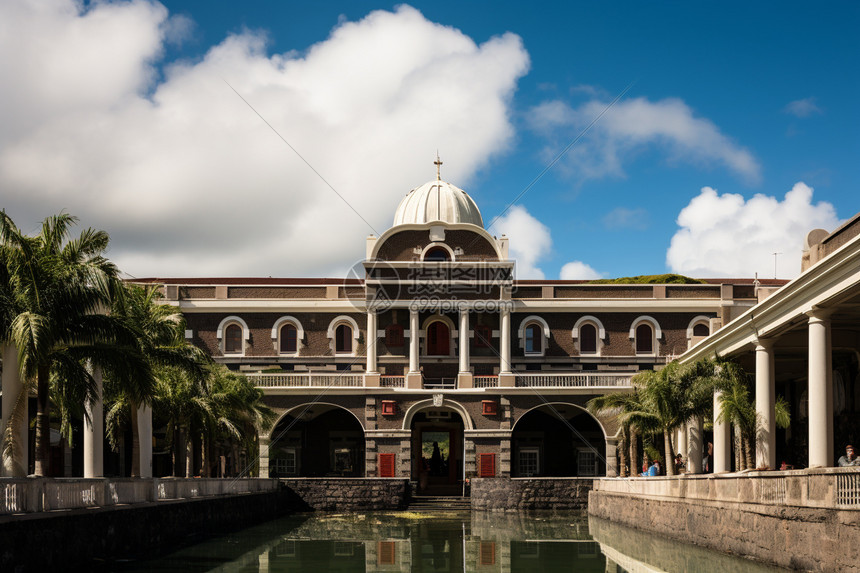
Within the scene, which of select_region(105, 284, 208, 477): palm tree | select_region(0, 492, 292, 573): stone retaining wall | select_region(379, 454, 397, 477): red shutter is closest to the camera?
select_region(0, 492, 292, 573): stone retaining wall

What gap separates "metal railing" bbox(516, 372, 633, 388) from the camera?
1713 inches

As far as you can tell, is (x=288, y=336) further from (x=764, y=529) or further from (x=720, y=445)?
(x=764, y=529)

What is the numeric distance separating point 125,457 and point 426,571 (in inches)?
1088

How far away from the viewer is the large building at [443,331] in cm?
4584

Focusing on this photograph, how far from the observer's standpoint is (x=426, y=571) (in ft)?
65.7

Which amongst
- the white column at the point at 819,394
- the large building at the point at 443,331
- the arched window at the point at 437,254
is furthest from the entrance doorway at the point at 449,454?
the white column at the point at 819,394

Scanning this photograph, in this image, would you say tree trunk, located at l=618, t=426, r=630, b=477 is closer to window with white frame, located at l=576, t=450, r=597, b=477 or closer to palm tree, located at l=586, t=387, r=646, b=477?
palm tree, located at l=586, t=387, r=646, b=477

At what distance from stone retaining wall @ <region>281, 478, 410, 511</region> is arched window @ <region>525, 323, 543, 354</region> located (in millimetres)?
10633

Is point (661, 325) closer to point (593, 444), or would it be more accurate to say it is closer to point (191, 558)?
point (593, 444)

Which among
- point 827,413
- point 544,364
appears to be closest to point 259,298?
point 544,364

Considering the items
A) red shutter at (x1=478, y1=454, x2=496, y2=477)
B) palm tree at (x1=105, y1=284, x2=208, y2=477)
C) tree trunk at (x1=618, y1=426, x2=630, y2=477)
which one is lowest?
red shutter at (x1=478, y1=454, x2=496, y2=477)

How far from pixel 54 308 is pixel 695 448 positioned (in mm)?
21569

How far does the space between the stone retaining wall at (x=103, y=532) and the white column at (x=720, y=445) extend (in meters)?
14.0

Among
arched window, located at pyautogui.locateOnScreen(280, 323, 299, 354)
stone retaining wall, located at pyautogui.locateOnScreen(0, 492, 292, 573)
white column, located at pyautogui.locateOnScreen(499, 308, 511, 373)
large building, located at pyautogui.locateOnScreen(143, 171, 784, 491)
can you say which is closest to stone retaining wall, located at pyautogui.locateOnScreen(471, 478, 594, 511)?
large building, located at pyautogui.locateOnScreen(143, 171, 784, 491)
